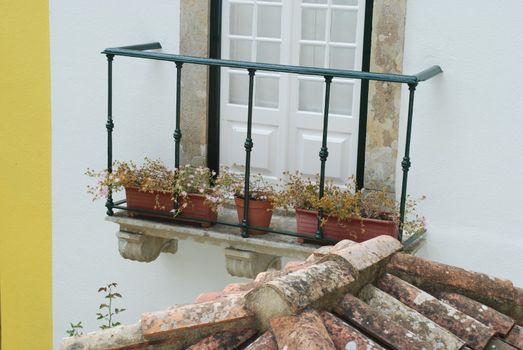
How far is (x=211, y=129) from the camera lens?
916cm

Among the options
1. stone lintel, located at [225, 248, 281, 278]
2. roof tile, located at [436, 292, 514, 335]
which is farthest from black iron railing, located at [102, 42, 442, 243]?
roof tile, located at [436, 292, 514, 335]

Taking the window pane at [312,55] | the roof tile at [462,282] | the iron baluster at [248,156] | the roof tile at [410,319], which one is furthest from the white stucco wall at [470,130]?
the roof tile at [410,319]

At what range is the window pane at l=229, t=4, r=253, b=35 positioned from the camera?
29.2 ft

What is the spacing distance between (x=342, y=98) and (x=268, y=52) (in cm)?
62

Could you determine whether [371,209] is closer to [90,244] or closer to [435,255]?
[435,255]

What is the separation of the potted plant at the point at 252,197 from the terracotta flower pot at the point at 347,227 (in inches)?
10.2

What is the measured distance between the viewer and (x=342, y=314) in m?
4.86

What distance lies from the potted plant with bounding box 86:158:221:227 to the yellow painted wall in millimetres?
1092

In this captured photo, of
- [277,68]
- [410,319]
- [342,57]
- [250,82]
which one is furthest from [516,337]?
[342,57]

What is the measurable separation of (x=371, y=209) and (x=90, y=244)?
8.44 ft

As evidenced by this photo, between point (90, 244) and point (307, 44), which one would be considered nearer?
point (307, 44)

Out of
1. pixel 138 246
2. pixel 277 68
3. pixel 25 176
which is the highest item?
pixel 277 68

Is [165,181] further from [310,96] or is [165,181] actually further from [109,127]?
[310,96]

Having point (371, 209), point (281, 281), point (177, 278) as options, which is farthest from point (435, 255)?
point (281, 281)
